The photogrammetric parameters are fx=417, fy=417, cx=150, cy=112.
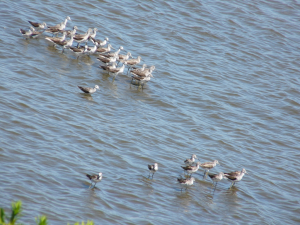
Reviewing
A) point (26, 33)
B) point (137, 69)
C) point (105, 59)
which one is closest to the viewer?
point (26, 33)

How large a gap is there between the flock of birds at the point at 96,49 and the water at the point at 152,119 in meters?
0.37

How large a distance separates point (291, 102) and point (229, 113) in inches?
134

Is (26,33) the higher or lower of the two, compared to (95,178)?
higher

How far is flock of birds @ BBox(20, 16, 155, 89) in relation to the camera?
15.8m

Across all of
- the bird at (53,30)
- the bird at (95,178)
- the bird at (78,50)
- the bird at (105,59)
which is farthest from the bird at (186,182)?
the bird at (53,30)

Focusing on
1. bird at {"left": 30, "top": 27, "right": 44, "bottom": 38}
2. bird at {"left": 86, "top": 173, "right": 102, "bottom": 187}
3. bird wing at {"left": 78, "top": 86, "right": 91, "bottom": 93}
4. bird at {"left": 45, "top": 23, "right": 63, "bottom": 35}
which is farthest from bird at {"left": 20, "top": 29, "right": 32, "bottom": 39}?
bird at {"left": 86, "top": 173, "right": 102, "bottom": 187}

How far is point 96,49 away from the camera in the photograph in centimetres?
1714

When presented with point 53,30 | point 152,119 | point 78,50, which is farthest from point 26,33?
point 152,119

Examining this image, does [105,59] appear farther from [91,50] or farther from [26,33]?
[26,33]

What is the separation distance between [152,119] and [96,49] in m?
4.86

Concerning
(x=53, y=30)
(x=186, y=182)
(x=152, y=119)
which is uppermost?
(x=53, y=30)

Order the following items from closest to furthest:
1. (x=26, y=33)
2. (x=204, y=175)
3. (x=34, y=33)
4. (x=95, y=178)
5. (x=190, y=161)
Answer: (x=95, y=178) < (x=190, y=161) < (x=204, y=175) < (x=26, y=33) < (x=34, y=33)

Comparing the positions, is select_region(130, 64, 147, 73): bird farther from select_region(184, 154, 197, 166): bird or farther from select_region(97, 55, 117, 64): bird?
select_region(184, 154, 197, 166): bird

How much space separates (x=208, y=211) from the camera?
10125 mm
